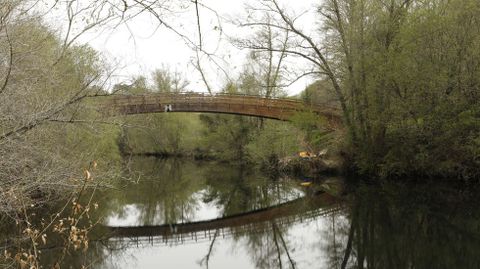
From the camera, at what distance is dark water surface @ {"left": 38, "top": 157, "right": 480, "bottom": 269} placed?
8930 millimetres

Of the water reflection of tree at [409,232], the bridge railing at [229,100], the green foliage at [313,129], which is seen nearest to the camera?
the water reflection of tree at [409,232]

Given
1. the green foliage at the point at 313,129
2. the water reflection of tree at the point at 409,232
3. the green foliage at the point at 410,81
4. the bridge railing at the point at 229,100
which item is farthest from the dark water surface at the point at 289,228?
the bridge railing at the point at 229,100

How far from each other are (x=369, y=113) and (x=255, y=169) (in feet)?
30.1

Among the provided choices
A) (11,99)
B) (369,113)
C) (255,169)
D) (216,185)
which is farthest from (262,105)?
(11,99)

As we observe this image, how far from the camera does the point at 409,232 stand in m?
10.1

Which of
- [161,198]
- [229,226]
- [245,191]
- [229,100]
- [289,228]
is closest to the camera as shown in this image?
[289,228]

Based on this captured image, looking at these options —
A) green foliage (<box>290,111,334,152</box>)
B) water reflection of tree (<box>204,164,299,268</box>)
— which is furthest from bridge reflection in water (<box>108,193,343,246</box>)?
green foliage (<box>290,111,334,152</box>)

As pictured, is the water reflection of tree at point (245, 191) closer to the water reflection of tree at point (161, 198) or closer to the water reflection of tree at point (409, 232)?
the water reflection of tree at point (161, 198)

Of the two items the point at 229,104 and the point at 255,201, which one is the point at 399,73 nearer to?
the point at 255,201

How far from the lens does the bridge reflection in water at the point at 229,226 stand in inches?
454

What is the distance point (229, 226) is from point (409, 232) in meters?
4.64

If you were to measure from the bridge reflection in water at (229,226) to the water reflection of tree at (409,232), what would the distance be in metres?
1.10

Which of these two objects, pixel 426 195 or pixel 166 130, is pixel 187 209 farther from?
pixel 166 130

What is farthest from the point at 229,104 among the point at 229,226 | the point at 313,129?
the point at 229,226
